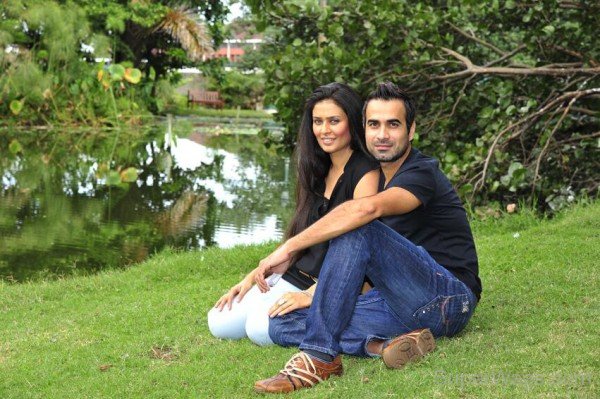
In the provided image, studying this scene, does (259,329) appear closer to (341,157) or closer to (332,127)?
(341,157)

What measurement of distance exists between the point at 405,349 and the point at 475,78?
521 cm

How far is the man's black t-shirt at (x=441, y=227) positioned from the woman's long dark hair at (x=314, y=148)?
0.33 meters

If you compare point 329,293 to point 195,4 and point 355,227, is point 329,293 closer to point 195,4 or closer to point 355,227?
point 355,227

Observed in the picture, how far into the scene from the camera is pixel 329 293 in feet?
11.9

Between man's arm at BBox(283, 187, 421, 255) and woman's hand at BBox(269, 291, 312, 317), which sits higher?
man's arm at BBox(283, 187, 421, 255)

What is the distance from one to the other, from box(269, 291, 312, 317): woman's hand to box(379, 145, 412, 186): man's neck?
605mm

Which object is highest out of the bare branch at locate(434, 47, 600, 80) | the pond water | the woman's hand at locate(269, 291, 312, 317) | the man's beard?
the bare branch at locate(434, 47, 600, 80)

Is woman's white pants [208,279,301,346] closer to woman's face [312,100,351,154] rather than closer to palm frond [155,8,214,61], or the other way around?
woman's face [312,100,351,154]

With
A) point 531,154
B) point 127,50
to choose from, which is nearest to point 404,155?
point 531,154

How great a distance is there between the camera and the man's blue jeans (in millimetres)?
3598

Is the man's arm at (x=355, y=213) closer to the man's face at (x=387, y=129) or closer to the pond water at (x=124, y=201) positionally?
the man's face at (x=387, y=129)

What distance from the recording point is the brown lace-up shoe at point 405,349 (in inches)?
141

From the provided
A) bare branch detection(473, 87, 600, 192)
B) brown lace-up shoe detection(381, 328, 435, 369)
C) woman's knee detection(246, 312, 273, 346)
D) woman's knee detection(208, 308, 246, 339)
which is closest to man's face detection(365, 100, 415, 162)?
brown lace-up shoe detection(381, 328, 435, 369)

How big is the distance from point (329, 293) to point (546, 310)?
1.29 metres
